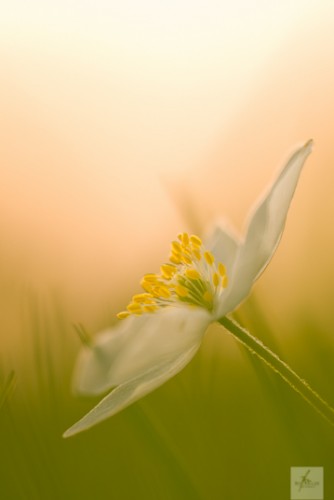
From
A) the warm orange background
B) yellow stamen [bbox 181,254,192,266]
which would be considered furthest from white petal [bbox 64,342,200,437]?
the warm orange background

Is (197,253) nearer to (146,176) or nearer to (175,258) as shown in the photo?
(175,258)

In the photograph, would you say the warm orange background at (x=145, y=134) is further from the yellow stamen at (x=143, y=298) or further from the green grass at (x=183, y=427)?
the yellow stamen at (x=143, y=298)

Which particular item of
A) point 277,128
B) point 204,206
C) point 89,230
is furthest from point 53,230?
point 277,128

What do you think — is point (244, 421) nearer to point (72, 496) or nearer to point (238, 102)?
point (72, 496)

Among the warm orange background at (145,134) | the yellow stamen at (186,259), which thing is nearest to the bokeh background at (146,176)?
the warm orange background at (145,134)

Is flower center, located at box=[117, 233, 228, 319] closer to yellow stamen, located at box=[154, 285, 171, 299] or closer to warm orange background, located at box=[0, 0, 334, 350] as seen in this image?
yellow stamen, located at box=[154, 285, 171, 299]

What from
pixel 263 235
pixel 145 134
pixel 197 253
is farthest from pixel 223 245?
pixel 145 134
